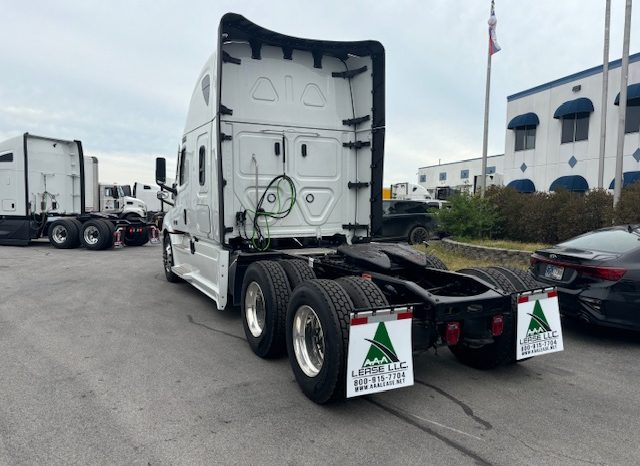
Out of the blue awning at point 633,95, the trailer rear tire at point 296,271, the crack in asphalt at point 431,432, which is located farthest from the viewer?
the blue awning at point 633,95

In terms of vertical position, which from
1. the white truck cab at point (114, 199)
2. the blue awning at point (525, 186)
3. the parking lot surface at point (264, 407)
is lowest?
the parking lot surface at point (264, 407)

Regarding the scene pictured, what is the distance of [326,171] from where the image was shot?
648 cm

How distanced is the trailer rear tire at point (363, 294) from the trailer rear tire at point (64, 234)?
13.9m

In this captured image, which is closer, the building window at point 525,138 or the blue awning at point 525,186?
the blue awning at point 525,186

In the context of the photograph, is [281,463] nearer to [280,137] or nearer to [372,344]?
[372,344]

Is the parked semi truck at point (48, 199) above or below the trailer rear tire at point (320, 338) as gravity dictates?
above

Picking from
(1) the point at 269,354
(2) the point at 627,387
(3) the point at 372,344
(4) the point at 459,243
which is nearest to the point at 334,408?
(3) the point at 372,344

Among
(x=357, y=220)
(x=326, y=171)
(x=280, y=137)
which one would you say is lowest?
(x=357, y=220)

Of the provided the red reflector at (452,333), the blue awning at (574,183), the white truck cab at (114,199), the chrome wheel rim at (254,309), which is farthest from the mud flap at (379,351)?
the white truck cab at (114,199)

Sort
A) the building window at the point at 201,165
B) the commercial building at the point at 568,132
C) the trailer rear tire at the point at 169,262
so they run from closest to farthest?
the building window at the point at 201,165
the trailer rear tire at the point at 169,262
the commercial building at the point at 568,132

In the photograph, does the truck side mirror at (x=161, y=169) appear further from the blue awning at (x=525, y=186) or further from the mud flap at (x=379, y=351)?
the blue awning at (x=525, y=186)

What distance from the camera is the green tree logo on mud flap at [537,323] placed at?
393 centimetres

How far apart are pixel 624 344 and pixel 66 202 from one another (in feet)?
54.1

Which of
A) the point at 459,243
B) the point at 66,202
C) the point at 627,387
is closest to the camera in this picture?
the point at 627,387
